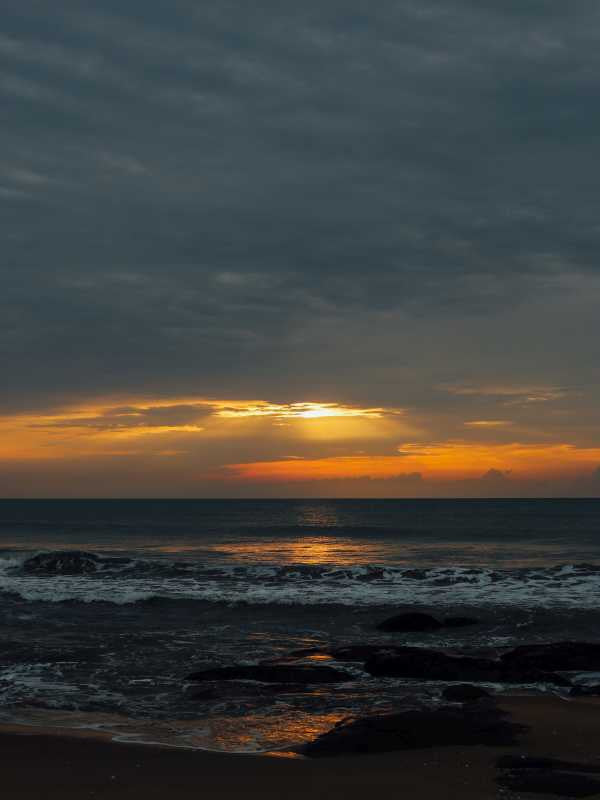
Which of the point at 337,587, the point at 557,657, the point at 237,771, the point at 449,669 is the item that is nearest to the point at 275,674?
the point at 449,669

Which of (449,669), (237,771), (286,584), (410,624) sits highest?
(237,771)

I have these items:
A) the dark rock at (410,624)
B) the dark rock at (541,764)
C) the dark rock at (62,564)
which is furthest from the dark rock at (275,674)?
the dark rock at (62,564)

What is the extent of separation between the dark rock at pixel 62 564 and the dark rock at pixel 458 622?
24.8 meters

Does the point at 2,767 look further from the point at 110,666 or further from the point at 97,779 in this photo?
the point at 110,666

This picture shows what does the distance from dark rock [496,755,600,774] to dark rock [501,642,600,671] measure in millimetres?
6732

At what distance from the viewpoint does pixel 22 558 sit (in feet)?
164

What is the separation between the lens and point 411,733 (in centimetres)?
1266

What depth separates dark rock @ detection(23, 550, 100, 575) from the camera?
45.1 m

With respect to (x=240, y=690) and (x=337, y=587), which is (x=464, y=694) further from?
(x=337, y=587)

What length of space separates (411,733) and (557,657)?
770 cm

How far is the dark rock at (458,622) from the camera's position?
25450mm

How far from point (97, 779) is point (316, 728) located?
4187 millimetres

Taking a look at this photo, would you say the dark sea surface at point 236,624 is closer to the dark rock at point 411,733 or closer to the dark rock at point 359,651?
the dark rock at point 359,651

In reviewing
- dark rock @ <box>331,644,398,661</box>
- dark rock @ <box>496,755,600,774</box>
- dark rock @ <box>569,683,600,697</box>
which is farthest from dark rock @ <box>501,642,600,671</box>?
dark rock @ <box>496,755,600,774</box>
